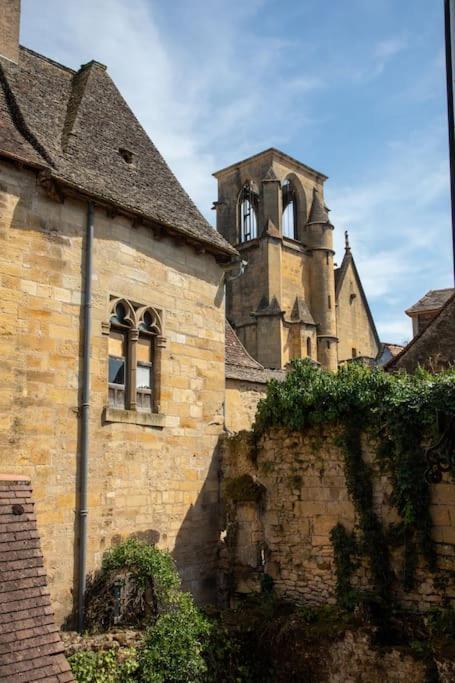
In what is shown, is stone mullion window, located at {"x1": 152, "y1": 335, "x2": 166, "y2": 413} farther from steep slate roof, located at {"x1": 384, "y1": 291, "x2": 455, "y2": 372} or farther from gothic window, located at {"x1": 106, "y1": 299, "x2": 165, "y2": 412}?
steep slate roof, located at {"x1": 384, "y1": 291, "x2": 455, "y2": 372}

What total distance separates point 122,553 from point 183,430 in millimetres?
2476

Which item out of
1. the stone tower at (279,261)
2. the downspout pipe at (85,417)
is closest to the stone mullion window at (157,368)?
the downspout pipe at (85,417)

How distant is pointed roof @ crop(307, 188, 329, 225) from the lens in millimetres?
36625

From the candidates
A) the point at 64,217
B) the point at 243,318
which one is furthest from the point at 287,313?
the point at 64,217

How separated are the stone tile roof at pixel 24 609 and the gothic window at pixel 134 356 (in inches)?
119

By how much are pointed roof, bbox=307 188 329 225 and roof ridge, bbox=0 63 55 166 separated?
2725 cm

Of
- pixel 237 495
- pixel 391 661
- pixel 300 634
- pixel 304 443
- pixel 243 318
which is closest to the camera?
pixel 391 661

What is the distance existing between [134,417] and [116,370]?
31.2 inches

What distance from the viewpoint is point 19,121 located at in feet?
33.3

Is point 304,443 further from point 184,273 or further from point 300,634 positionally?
point 184,273

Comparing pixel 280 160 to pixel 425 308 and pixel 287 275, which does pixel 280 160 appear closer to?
pixel 287 275

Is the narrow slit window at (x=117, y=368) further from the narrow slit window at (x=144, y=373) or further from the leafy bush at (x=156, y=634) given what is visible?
the leafy bush at (x=156, y=634)

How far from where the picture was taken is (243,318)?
33125mm

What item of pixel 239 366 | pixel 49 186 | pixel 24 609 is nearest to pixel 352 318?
pixel 239 366
